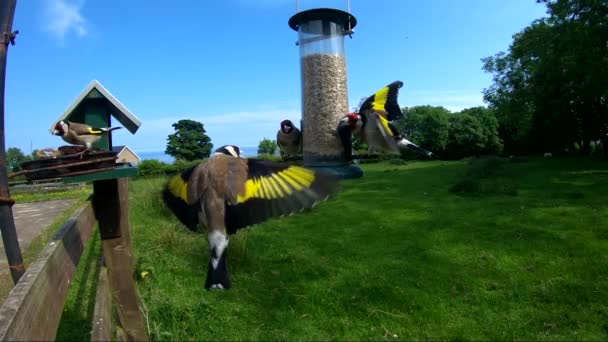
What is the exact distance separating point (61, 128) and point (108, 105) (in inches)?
22.3

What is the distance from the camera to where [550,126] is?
23.6m

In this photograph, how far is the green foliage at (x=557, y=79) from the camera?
12.5 m

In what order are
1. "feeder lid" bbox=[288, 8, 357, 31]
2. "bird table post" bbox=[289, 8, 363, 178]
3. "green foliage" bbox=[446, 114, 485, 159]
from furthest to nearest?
"green foliage" bbox=[446, 114, 485, 159] → "bird table post" bbox=[289, 8, 363, 178] → "feeder lid" bbox=[288, 8, 357, 31]

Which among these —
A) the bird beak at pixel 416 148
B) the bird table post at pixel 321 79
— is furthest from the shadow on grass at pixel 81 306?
the bird beak at pixel 416 148

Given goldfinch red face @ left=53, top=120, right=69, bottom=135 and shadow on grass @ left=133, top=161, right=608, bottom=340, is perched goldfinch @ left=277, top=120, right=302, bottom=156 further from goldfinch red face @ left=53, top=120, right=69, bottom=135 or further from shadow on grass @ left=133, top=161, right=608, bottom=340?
goldfinch red face @ left=53, top=120, right=69, bottom=135

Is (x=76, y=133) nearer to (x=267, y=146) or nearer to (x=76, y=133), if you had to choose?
(x=76, y=133)

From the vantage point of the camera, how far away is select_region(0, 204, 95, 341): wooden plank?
1.17 m

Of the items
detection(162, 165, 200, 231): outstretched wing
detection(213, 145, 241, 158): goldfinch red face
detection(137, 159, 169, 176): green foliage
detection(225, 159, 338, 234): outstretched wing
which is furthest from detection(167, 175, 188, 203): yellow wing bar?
detection(137, 159, 169, 176): green foliage

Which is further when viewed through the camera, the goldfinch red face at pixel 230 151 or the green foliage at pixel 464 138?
the green foliage at pixel 464 138

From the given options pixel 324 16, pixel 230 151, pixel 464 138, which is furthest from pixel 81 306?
pixel 464 138

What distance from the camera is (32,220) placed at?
36.7 feet

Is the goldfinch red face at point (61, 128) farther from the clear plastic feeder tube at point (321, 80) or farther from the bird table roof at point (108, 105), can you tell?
the clear plastic feeder tube at point (321, 80)

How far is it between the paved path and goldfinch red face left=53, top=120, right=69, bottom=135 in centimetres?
542

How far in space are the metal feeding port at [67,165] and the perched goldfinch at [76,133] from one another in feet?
1.27
